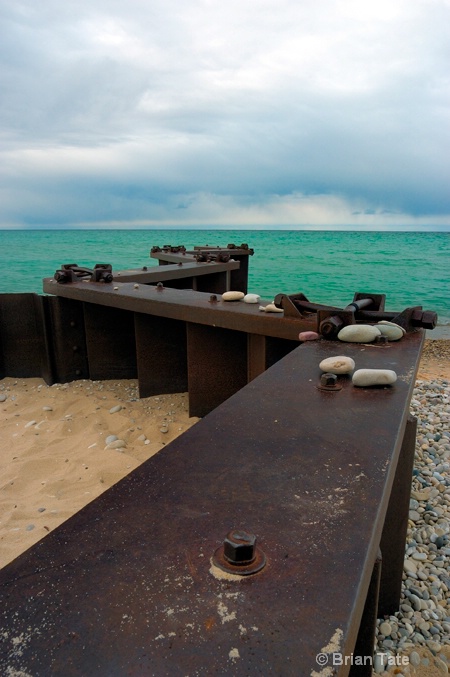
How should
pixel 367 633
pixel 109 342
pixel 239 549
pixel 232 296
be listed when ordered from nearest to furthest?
pixel 239 549, pixel 367 633, pixel 232 296, pixel 109 342

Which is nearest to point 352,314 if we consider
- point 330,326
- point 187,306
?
point 330,326

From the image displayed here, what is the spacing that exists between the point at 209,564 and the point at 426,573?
2336 mm

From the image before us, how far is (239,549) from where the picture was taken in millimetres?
964

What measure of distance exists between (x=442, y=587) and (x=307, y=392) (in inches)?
64.1

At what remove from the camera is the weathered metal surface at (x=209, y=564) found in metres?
0.80

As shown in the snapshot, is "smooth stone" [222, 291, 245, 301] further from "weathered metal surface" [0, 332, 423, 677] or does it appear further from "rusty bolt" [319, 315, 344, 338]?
"weathered metal surface" [0, 332, 423, 677]

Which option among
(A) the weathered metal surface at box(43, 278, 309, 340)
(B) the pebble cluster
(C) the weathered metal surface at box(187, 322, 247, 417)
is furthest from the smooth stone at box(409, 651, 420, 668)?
(C) the weathered metal surface at box(187, 322, 247, 417)

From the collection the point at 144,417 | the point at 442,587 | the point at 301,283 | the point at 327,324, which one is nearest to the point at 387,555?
the point at 442,587

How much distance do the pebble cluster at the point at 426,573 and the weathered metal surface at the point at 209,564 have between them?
52.6 inches

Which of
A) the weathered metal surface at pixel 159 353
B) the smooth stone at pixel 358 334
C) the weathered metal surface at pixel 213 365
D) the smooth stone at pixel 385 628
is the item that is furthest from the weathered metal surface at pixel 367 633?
the weathered metal surface at pixel 159 353

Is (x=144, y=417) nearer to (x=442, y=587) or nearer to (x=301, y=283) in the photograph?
(x=442, y=587)

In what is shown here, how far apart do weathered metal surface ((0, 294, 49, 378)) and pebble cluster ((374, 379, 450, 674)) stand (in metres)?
4.22

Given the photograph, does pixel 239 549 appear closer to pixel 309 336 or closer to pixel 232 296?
pixel 309 336

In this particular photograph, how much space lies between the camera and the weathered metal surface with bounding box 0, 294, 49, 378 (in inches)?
225
